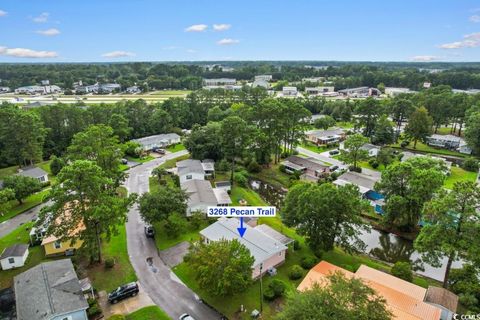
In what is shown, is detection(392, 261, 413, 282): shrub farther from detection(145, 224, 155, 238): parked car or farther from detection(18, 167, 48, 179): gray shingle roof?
detection(18, 167, 48, 179): gray shingle roof

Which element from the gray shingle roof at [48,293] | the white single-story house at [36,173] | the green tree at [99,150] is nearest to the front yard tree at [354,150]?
the green tree at [99,150]

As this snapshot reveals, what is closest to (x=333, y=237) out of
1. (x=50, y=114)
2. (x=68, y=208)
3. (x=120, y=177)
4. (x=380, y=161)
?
(x=68, y=208)

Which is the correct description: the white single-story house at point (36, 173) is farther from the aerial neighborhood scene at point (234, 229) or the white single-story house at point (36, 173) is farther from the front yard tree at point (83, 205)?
the front yard tree at point (83, 205)

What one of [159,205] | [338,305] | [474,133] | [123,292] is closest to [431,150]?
[474,133]

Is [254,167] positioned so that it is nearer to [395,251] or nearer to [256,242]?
[395,251]

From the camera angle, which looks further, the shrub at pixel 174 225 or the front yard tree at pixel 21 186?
the front yard tree at pixel 21 186
